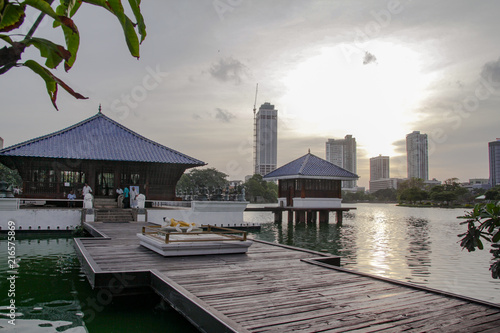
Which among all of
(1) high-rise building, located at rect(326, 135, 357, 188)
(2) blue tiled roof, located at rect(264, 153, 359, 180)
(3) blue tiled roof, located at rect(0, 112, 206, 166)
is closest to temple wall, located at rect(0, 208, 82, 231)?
(3) blue tiled roof, located at rect(0, 112, 206, 166)

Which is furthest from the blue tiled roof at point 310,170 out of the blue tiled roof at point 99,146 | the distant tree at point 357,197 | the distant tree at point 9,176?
the distant tree at point 357,197

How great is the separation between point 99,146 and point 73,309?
18232 mm

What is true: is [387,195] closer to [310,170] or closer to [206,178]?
[206,178]

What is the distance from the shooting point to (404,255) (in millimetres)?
14539

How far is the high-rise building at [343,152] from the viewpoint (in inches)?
3558

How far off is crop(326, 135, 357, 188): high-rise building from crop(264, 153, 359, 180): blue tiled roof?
5577 cm

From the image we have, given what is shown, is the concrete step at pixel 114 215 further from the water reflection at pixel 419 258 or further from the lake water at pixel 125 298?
the water reflection at pixel 419 258

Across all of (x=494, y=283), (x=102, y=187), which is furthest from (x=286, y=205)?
(x=494, y=283)

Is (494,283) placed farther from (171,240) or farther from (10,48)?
(10,48)

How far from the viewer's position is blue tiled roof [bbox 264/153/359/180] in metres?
30.6

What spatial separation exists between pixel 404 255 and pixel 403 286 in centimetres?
975

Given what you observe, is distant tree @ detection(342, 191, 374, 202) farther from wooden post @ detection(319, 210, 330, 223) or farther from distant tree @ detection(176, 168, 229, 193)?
wooden post @ detection(319, 210, 330, 223)

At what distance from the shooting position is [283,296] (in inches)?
202

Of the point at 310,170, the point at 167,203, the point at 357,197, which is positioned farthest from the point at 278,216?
the point at 357,197
